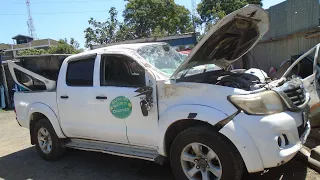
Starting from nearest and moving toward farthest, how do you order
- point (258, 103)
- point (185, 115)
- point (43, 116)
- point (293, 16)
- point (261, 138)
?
point (261, 138), point (258, 103), point (185, 115), point (43, 116), point (293, 16)

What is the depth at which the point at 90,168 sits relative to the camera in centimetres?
533

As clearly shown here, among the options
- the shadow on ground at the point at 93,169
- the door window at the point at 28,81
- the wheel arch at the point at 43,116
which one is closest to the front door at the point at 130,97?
the shadow on ground at the point at 93,169

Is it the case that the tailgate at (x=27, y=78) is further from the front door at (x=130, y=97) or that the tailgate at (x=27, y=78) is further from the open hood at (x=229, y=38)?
the open hood at (x=229, y=38)

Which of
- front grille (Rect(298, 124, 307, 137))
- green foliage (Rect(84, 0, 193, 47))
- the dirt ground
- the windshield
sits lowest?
the dirt ground

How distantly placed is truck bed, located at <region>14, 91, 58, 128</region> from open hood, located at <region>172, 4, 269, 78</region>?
260cm

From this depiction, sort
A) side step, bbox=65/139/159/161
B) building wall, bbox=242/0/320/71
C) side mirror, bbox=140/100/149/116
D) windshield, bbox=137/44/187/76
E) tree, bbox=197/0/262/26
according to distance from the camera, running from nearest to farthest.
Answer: side mirror, bbox=140/100/149/116
side step, bbox=65/139/159/161
windshield, bbox=137/44/187/76
building wall, bbox=242/0/320/71
tree, bbox=197/0/262/26

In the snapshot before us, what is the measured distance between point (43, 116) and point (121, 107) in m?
2.23

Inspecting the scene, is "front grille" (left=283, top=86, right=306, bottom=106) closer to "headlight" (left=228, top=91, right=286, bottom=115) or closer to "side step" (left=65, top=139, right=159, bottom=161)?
"headlight" (left=228, top=91, right=286, bottom=115)

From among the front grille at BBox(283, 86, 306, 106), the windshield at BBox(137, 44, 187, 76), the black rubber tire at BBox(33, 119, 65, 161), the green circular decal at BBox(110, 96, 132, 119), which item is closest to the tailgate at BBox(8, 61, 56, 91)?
the black rubber tire at BBox(33, 119, 65, 161)

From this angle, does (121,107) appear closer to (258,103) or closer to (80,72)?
(80,72)

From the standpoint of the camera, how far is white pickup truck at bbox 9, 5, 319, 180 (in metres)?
3.46

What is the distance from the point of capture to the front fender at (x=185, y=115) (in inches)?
141

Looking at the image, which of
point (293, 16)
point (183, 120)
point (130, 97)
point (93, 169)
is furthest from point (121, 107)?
point (293, 16)

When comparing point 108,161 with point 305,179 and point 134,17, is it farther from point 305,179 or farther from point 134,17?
point 134,17
